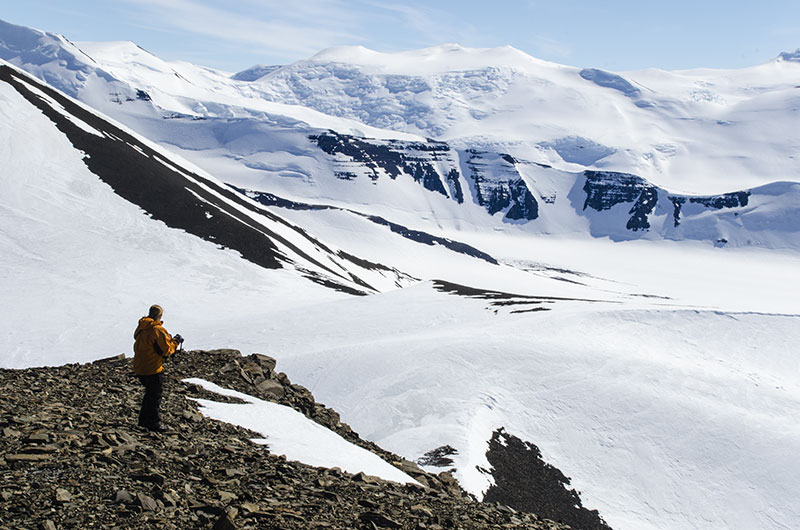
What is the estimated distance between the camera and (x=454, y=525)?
12.4 metres

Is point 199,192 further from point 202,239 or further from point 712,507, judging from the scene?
point 712,507

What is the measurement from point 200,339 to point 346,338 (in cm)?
1114

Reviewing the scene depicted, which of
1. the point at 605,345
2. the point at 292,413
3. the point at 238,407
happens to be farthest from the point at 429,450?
the point at 605,345

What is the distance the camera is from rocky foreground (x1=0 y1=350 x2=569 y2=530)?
33.3 feet

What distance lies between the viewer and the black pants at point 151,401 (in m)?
14.5

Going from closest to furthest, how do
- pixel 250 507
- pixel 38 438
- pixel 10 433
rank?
pixel 250 507 → pixel 38 438 → pixel 10 433

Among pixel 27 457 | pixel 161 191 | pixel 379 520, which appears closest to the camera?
pixel 27 457

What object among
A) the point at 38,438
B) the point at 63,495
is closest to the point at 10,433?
the point at 38,438

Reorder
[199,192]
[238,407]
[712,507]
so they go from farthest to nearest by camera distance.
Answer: [199,192], [712,507], [238,407]

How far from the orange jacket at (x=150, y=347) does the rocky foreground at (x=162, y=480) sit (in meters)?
1.25

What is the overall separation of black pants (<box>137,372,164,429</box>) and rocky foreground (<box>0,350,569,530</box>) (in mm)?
273

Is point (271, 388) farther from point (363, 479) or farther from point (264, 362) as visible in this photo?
point (363, 479)

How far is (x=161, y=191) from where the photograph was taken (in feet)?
301

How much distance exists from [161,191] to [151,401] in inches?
3235
